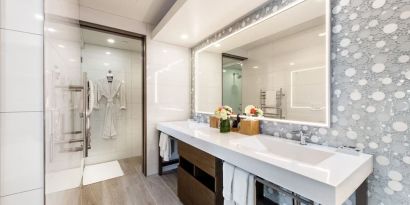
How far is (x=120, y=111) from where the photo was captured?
138 inches

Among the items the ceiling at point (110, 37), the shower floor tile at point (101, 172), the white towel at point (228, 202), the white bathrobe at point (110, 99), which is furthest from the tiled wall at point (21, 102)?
the white bathrobe at point (110, 99)

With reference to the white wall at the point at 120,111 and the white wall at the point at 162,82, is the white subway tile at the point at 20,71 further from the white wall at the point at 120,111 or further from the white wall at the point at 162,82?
the white wall at the point at 120,111

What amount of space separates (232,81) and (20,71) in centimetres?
195

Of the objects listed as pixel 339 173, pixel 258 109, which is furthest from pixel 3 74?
pixel 258 109

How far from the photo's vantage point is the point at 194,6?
1.67 m

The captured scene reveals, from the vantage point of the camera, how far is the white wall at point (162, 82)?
2.62 m

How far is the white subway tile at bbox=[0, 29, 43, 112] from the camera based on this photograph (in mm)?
530

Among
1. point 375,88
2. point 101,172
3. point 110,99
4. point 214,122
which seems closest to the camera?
point 375,88

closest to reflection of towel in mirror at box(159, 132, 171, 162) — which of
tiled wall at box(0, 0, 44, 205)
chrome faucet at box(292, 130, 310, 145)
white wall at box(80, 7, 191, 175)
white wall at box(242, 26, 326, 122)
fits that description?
white wall at box(80, 7, 191, 175)

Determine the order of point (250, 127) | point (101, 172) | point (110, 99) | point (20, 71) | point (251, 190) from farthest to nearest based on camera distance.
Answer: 1. point (110, 99)
2. point (101, 172)
3. point (250, 127)
4. point (251, 190)
5. point (20, 71)

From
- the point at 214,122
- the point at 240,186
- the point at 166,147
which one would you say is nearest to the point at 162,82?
the point at 166,147

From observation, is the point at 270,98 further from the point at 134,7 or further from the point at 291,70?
the point at 134,7

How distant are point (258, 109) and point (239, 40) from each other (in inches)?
35.2

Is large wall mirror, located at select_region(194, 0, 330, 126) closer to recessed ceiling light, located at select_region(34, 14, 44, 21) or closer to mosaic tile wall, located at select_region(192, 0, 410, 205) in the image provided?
mosaic tile wall, located at select_region(192, 0, 410, 205)
